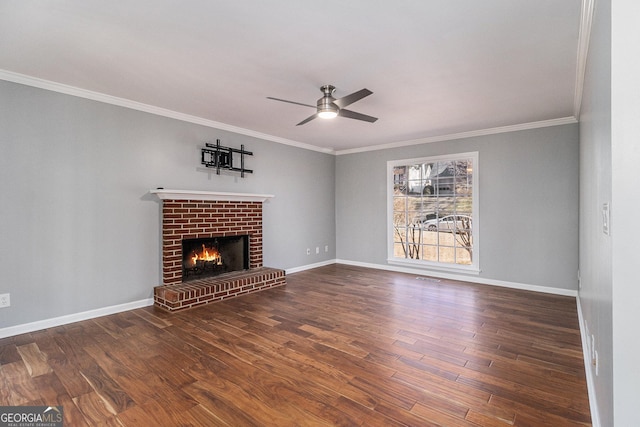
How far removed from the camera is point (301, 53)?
8.41 feet

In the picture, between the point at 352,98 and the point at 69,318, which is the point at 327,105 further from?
the point at 69,318

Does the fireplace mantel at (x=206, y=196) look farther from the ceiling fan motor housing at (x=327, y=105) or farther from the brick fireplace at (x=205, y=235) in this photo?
the ceiling fan motor housing at (x=327, y=105)

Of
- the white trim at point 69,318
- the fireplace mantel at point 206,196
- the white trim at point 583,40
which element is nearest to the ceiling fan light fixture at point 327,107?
the white trim at point 583,40

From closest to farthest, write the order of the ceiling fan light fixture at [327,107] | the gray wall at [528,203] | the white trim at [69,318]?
the white trim at [69,318], the ceiling fan light fixture at [327,107], the gray wall at [528,203]

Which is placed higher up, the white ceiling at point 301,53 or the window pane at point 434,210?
the white ceiling at point 301,53

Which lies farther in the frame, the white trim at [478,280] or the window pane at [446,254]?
the window pane at [446,254]

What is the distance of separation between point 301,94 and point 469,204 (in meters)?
3.44

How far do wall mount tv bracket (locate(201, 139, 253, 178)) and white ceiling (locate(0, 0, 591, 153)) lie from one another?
1.92 feet

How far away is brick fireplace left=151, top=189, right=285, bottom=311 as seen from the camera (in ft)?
12.8

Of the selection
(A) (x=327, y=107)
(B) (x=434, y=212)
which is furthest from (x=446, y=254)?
(A) (x=327, y=107)

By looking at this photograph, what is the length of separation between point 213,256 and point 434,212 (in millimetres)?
3834

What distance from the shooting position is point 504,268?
190 inches

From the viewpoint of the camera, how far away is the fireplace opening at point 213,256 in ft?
14.4

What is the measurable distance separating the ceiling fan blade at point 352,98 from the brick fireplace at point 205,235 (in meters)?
2.27
